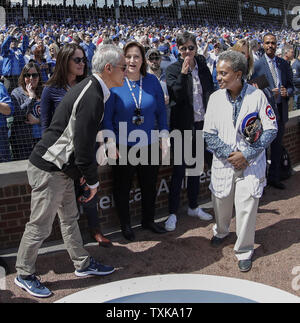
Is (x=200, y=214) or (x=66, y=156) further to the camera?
(x=200, y=214)

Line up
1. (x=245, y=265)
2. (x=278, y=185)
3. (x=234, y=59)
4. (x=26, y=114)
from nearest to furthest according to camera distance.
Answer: (x=234, y=59), (x=245, y=265), (x=26, y=114), (x=278, y=185)

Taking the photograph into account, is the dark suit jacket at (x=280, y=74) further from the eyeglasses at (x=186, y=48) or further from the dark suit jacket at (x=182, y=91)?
the eyeglasses at (x=186, y=48)

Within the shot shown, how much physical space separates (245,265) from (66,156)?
1785 mm

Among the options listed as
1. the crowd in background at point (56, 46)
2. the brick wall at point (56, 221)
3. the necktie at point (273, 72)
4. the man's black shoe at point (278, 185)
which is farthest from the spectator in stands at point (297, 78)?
the brick wall at point (56, 221)

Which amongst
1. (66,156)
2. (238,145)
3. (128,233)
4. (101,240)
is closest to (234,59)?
(238,145)

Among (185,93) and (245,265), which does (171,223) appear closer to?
(245,265)

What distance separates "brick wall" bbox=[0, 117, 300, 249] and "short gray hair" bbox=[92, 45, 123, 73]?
4.63 ft

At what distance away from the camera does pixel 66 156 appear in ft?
9.22

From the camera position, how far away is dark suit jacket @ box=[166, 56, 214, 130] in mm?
4066

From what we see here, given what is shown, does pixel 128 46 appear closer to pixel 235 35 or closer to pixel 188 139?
pixel 188 139

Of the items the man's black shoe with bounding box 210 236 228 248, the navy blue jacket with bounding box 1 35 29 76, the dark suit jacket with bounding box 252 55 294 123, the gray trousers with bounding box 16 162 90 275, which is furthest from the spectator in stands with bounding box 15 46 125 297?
the navy blue jacket with bounding box 1 35 29 76

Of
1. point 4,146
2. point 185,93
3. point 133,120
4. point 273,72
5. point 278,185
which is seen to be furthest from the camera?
point 278,185

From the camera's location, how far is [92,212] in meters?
3.80

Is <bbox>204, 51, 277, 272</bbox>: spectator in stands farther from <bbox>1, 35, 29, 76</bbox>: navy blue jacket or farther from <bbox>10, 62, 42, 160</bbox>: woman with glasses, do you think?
<bbox>1, 35, 29, 76</bbox>: navy blue jacket
